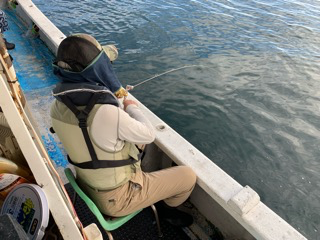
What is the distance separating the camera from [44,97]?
174 inches

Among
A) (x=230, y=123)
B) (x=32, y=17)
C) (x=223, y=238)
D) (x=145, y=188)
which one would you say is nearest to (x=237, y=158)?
(x=230, y=123)

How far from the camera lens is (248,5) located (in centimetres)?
1052

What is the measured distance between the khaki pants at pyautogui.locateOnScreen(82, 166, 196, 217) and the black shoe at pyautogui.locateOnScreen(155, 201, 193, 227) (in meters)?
0.18

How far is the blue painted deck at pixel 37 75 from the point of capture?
3.63 meters

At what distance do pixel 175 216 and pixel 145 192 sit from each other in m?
0.61

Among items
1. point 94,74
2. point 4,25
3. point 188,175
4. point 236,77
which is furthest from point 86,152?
point 236,77

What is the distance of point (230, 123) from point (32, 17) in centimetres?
483

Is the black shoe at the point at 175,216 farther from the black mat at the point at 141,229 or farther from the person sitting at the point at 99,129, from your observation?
the person sitting at the point at 99,129

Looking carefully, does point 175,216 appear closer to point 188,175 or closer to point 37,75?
point 188,175

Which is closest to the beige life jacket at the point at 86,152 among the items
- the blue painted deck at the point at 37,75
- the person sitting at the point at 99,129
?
the person sitting at the point at 99,129

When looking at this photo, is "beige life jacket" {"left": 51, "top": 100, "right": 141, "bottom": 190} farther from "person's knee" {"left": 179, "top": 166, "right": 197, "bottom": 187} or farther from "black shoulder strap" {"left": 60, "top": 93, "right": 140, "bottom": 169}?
"person's knee" {"left": 179, "top": 166, "right": 197, "bottom": 187}

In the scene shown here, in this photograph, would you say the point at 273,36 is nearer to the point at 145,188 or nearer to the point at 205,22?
the point at 205,22

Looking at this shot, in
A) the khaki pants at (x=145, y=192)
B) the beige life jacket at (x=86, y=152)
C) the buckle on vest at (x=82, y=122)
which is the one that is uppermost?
the buckle on vest at (x=82, y=122)

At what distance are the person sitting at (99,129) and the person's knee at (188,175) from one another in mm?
218
